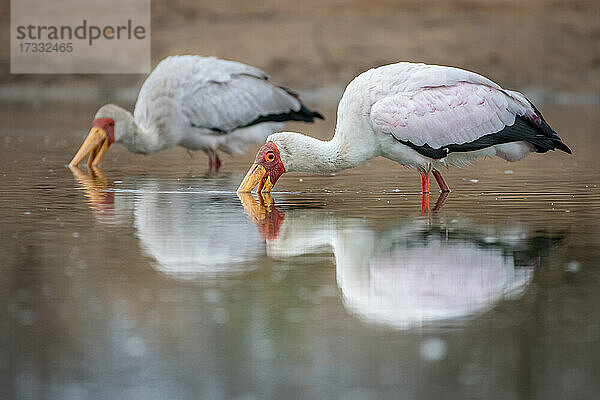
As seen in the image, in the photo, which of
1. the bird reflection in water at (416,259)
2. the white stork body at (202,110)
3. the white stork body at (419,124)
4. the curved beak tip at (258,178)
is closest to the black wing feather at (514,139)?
the white stork body at (419,124)

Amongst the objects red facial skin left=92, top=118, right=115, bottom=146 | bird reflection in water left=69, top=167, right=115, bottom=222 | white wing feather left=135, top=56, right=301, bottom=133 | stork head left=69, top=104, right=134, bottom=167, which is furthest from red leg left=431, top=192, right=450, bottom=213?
red facial skin left=92, top=118, right=115, bottom=146

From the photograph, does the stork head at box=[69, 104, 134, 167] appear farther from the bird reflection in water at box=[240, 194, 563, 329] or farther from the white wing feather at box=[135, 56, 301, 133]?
the bird reflection in water at box=[240, 194, 563, 329]

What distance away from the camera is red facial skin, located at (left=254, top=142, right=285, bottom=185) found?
9086mm

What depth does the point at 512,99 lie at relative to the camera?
9.27 metres

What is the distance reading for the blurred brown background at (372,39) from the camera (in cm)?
3048

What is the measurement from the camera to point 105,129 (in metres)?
12.5

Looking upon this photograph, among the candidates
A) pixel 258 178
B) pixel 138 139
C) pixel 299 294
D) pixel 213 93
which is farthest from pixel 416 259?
pixel 213 93

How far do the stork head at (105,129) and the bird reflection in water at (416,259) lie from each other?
4157mm

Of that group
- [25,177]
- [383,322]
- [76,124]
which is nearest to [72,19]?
[76,124]

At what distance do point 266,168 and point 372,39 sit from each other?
2321 cm

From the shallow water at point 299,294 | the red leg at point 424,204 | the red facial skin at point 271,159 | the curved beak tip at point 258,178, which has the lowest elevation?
the shallow water at point 299,294

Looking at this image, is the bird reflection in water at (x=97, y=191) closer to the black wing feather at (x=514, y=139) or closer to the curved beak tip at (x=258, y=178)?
the curved beak tip at (x=258, y=178)

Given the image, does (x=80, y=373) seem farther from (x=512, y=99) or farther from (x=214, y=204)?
(x=512, y=99)

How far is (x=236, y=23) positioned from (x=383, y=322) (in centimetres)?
2875
